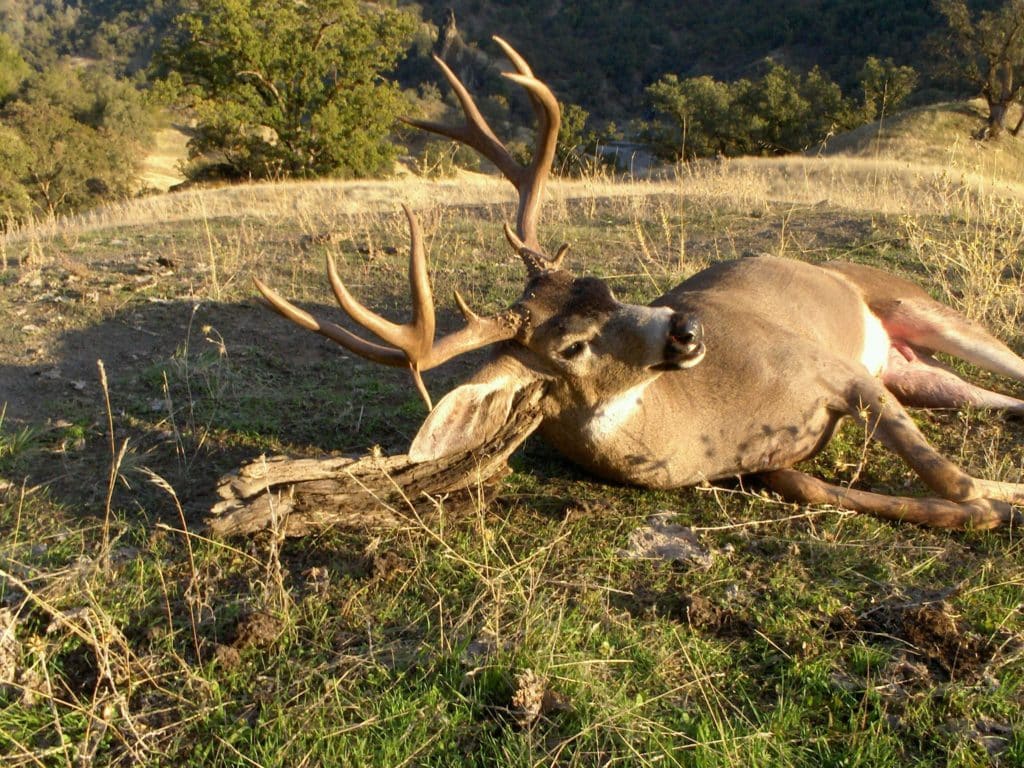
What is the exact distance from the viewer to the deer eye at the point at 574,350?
3.59m

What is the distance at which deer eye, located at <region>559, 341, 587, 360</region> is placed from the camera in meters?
3.59

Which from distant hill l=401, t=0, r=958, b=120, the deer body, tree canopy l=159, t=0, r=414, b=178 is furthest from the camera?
distant hill l=401, t=0, r=958, b=120

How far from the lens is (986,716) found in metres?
2.39

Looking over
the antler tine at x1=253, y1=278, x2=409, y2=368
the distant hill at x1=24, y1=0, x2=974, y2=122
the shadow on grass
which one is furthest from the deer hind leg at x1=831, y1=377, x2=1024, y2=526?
the distant hill at x1=24, y1=0, x2=974, y2=122

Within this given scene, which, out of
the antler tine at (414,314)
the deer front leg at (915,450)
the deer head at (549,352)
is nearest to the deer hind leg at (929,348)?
the deer front leg at (915,450)

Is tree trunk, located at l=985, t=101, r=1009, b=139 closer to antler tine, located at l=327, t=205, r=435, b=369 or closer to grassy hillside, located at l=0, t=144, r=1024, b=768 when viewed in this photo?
grassy hillside, located at l=0, t=144, r=1024, b=768

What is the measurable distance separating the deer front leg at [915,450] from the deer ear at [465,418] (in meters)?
1.65

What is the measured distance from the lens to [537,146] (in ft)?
14.3

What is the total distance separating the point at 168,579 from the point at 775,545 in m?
2.41

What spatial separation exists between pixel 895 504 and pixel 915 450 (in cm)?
32

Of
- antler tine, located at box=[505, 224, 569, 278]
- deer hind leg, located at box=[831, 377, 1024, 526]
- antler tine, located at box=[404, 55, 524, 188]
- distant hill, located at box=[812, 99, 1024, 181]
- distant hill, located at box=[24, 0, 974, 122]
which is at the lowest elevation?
distant hill, located at box=[24, 0, 974, 122]

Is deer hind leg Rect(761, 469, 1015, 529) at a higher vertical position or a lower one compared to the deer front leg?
lower

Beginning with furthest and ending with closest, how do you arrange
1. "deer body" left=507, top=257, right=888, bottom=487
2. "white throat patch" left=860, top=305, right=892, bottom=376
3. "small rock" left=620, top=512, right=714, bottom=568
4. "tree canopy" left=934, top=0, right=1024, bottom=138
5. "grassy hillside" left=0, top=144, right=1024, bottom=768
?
"tree canopy" left=934, top=0, right=1024, bottom=138, "white throat patch" left=860, top=305, right=892, bottom=376, "deer body" left=507, top=257, right=888, bottom=487, "small rock" left=620, top=512, right=714, bottom=568, "grassy hillside" left=0, top=144, right=1024, bottom=768

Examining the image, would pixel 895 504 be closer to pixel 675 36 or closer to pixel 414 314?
pixel 414 314
